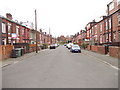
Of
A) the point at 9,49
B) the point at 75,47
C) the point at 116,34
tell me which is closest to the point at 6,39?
the point at 9,49

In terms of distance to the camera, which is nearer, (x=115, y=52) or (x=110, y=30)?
(x=115, y=52)

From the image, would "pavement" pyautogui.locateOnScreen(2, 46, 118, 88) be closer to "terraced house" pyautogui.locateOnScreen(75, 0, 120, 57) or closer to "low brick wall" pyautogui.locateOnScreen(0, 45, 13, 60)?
"low brick wall" pyautogui.locateOnScreen(0, 45, 13, 60)

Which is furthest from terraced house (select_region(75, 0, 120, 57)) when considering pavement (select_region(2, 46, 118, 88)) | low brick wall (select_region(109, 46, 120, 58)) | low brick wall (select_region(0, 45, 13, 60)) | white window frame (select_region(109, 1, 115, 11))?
low brick wall (select_region(0, 45, 13, 60))

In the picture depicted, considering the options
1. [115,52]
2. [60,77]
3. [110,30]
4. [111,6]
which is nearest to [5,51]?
[60,77]

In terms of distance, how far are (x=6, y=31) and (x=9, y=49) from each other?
8.27 m

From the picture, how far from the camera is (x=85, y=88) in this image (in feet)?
16.4

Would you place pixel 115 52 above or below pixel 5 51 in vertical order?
below

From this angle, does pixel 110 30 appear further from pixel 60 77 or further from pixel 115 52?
pixel 60 77

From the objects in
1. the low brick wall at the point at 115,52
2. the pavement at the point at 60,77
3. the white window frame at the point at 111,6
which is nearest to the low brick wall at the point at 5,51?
the pavement at the point at 60,77

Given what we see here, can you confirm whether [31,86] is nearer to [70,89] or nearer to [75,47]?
[70,89]

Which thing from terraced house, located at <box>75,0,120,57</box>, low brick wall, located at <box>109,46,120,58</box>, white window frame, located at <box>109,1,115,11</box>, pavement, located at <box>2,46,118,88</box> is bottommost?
pavement, located at <box>2,46,118,88</box>

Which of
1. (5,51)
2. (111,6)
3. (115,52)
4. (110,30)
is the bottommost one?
(115,52)

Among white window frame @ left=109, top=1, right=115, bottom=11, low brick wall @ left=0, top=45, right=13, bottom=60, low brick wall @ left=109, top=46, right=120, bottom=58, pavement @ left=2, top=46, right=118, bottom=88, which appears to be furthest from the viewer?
white window frame @ left=109, top=1, right=115, bottom=11

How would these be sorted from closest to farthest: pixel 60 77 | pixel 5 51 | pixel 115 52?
1. pixel 60 77
2. pixel 5 51
3. pixel 115 52
